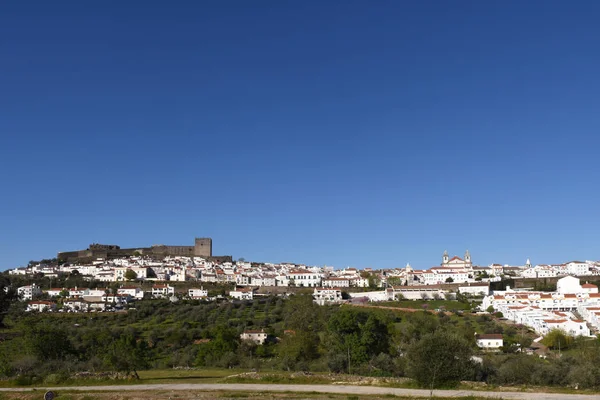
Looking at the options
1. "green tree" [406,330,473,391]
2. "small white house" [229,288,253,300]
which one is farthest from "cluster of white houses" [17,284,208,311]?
"green tree" [406,330,473,391]

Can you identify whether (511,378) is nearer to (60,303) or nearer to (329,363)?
(329,363)

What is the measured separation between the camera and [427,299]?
7850cm

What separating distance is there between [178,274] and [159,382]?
83.1m

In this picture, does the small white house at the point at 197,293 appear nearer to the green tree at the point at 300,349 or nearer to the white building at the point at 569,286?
the green tree at the point at 300,349

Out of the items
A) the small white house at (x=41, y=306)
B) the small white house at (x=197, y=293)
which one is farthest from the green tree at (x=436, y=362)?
the small white house at (x=197, y=293)

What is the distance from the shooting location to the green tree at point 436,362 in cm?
1827

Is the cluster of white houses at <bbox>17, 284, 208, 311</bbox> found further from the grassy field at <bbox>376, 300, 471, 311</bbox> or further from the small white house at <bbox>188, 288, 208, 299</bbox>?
the grassy field at <bbox>376, 300, 471, 311</bbox>

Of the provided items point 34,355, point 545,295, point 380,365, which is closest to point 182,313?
point 34,355

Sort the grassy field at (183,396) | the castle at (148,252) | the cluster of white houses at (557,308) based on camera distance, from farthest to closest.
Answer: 1. the castle at (148,252)
2. the cluster of white houses at (557,308)
3. the grassy field at (183,396)

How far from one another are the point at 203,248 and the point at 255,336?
102 m

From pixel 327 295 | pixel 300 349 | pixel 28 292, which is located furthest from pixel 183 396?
pixel 28 292

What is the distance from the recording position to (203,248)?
144 m

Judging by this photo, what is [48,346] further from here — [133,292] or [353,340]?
[133,292]

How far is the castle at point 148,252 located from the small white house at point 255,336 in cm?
9162
